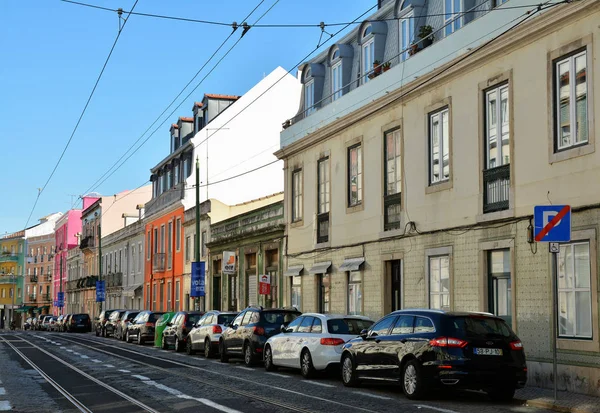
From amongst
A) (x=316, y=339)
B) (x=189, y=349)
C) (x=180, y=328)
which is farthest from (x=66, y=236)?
(x=316, y=339)

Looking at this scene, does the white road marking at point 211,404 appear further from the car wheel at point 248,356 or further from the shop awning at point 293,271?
the shop awning at point 293,271

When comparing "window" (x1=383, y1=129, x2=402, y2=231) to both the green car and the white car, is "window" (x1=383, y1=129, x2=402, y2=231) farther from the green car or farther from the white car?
the green car

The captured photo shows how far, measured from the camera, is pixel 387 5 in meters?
27.0

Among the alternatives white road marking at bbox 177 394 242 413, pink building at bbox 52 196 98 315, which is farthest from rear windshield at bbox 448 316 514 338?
pink building at bbox 52 196 98 315

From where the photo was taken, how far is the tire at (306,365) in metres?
20.2

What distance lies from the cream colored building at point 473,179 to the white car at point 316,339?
10.2 ft

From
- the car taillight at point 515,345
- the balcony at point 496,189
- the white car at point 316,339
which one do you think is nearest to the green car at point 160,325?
the white car at point 316,339

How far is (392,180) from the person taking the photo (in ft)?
85.8

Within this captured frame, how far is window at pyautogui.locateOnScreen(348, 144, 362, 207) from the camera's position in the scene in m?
28.5

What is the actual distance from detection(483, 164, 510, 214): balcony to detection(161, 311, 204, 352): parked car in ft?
48.6

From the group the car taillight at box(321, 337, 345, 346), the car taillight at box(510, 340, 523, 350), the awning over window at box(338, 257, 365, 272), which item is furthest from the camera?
the awning over window at box(338, 257, 365, 272)

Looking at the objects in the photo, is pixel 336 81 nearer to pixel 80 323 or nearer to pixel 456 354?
pixel 456 354

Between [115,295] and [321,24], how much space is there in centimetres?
5336

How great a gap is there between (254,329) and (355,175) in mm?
6726
